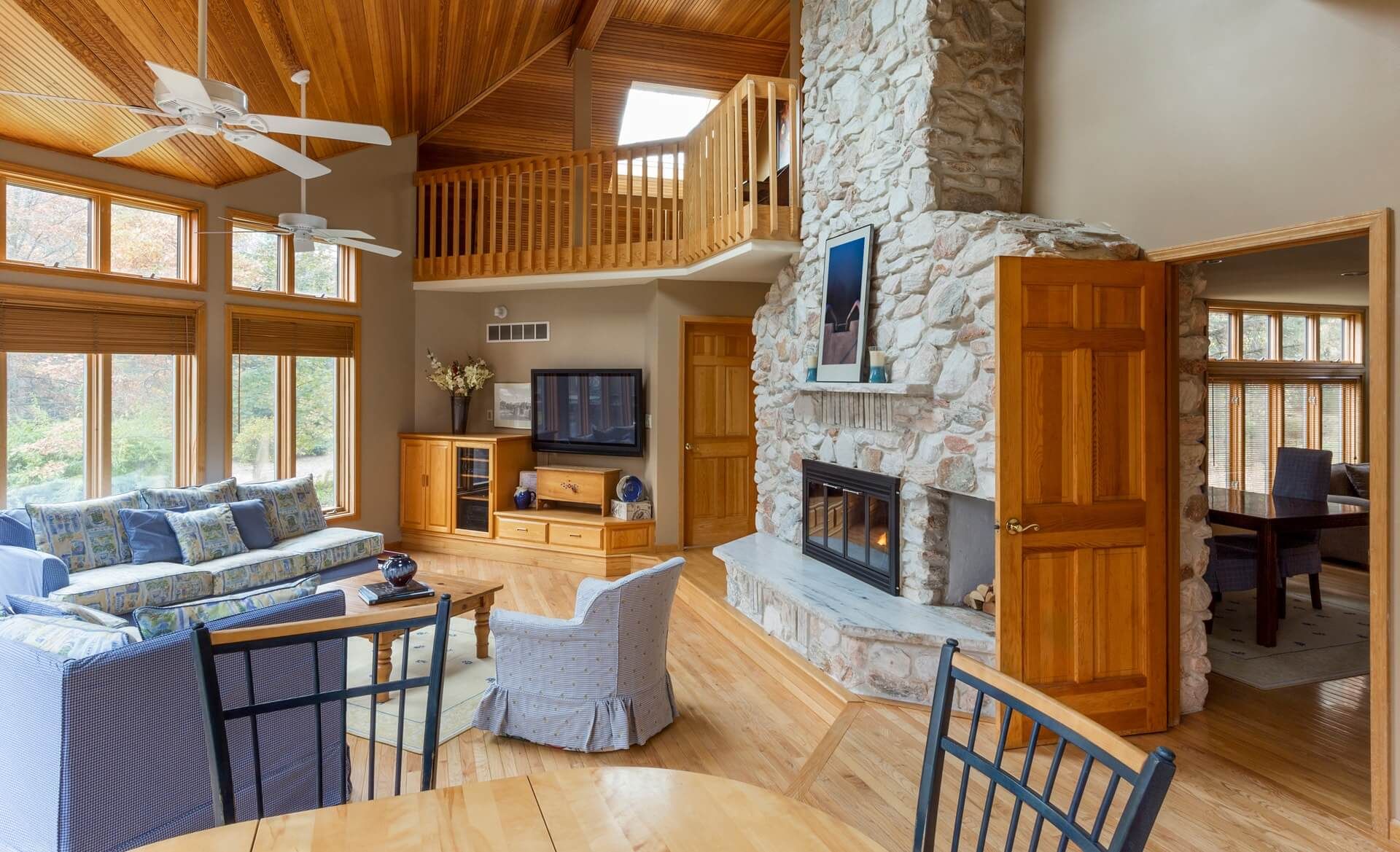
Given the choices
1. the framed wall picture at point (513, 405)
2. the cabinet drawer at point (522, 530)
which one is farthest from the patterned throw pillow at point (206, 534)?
the framed wall picture at point (513, 405)

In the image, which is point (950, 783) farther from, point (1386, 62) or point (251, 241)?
point (251, 241)

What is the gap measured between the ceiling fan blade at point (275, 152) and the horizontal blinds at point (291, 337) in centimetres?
329

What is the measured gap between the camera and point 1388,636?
2480mm

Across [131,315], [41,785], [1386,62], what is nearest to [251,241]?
[131,315]

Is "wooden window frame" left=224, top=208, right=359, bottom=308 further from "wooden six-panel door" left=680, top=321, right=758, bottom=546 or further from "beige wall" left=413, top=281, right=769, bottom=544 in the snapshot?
"wooden six-panel door" left=680, top=321, right=758, bottom=546

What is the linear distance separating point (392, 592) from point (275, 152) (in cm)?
232

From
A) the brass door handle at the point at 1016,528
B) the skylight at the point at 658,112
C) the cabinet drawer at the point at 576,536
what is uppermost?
the skylight at the point at 658,112

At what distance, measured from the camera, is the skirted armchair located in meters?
3.38

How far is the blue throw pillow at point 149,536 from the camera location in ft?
16.0

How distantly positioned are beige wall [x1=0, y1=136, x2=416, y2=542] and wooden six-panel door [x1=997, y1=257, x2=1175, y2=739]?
5.74 metres

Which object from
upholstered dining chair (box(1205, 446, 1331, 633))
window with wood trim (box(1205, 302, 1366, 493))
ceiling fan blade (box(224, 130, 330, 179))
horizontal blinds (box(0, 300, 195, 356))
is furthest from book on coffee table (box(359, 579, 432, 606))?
window with wood trim (box(1205, 302, 1366, 493))

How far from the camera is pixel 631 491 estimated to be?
6.94m

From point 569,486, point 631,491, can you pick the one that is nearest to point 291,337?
point 569,486

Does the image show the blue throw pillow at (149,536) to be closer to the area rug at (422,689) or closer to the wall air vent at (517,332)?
the area rug at (422,689)
